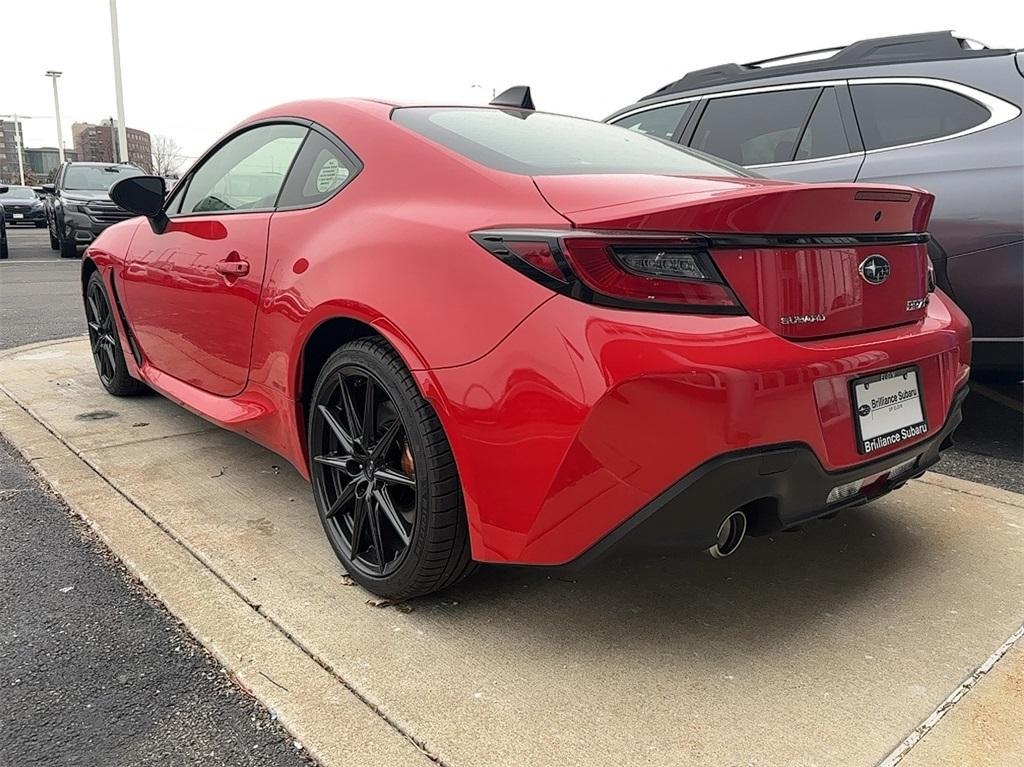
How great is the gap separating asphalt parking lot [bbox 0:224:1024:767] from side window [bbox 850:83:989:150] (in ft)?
5.27

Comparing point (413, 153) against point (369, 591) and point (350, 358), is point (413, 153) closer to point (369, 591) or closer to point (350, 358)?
point (350, 358)

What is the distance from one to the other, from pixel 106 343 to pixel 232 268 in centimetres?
204

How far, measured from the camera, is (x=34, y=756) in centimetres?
167

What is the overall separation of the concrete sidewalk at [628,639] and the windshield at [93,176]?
13436 millimetres

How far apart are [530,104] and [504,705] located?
86.7 inches

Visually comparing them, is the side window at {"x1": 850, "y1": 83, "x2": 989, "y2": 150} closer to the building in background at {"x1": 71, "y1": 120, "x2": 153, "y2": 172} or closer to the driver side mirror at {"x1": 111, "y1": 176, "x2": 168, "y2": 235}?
the driver side mirror at {"x1": 111, "y1": 176, "x2": 168, "y2": 235}

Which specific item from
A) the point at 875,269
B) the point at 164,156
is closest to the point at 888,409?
the point at 875,269

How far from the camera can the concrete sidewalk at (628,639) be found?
1.71 m

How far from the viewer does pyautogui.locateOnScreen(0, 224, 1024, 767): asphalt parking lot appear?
5.67ft

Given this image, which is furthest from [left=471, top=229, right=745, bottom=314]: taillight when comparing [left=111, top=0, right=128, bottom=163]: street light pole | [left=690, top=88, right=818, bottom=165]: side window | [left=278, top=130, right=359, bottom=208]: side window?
[left=111, top=0, right=128, bottom=163]: street light pole

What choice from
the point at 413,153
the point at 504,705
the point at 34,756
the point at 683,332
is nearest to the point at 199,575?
the point at 34,756

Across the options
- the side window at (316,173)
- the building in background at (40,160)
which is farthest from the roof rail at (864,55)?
the building in background at (40,160)

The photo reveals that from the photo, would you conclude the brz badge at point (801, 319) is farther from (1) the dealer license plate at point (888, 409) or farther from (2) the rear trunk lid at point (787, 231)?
(1) the dealer license plate at point (888, 409)

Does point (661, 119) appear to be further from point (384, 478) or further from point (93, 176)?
point (93, 176)
